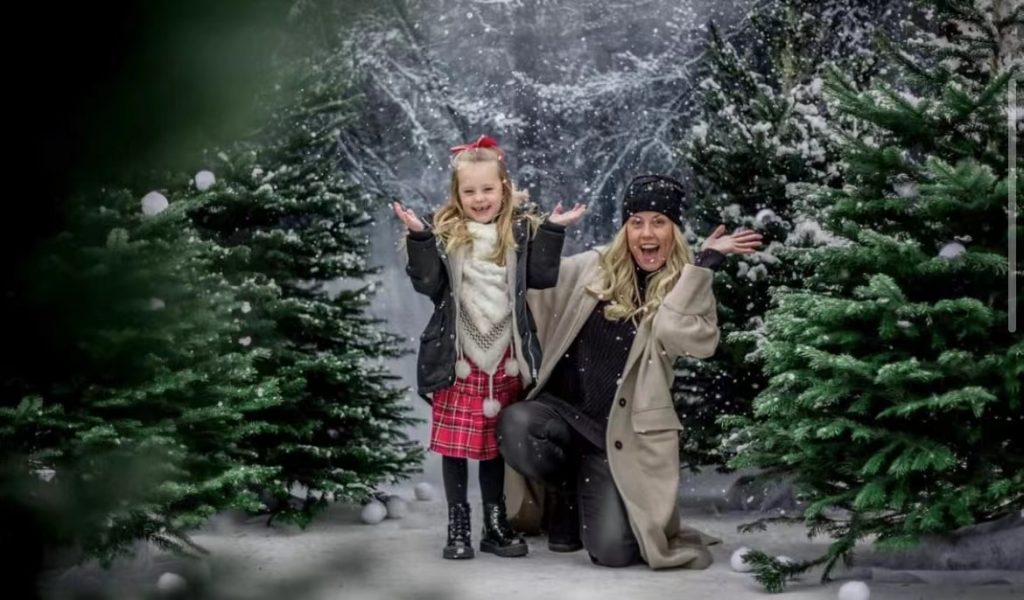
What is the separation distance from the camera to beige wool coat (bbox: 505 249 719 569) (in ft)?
15.3

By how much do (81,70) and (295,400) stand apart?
188 inches

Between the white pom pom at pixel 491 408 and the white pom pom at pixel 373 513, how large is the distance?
126 centimetres

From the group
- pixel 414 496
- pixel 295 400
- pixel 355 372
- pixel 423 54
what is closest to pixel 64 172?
pixel 295 400

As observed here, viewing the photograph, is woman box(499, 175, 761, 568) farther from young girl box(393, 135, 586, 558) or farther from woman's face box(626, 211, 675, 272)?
young girl box(393, 135, 586, 558)

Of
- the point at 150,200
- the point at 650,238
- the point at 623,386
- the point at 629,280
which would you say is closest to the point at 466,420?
the point at 623,386

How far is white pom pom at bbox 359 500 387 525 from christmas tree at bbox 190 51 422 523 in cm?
8

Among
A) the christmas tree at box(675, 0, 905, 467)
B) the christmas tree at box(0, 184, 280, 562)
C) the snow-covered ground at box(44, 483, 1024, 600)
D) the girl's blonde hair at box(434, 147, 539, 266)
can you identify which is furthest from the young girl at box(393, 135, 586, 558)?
the christmas tree at box(0, 184, 280, 562)

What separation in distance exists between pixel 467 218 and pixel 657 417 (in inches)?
40.6

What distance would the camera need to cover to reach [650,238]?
4.82 meters

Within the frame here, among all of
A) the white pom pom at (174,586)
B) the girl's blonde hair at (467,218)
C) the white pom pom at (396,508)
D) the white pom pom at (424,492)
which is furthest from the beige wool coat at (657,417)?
the white pom pom at (174,586)

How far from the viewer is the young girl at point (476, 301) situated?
15.6ft

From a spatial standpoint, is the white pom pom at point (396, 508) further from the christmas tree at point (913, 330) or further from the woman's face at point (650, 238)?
the christmas tree at point (913, 330)

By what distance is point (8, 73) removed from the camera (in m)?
0.78

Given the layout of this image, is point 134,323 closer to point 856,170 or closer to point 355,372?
point 856,170
